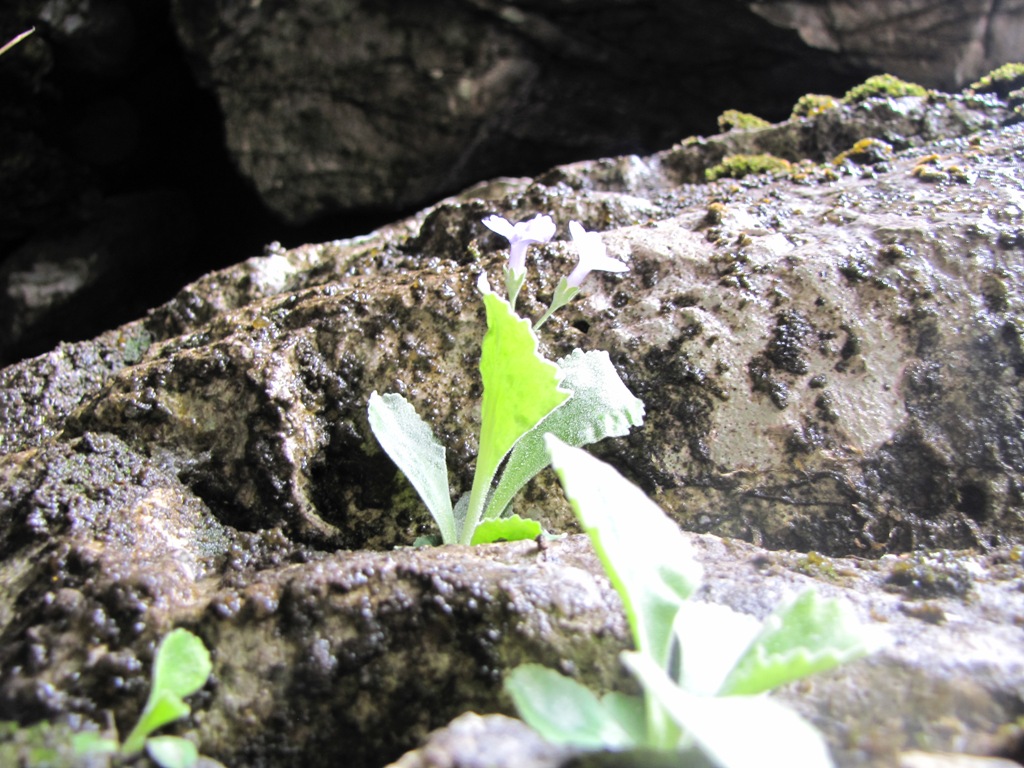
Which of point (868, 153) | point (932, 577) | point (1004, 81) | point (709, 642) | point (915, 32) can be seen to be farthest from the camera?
point (915, 32)

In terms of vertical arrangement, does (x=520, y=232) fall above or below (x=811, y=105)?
above

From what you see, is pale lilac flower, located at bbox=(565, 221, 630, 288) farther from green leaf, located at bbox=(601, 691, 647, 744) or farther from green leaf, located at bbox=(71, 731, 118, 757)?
green leaf, located at bbox=(71, 731, 118, 757)

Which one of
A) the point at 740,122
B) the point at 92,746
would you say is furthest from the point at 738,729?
the point at 740,122

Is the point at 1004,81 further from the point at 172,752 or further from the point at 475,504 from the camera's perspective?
the point at 172,752

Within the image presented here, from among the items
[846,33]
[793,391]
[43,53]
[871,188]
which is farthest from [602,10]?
[793,391]

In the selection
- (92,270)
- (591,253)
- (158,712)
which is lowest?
(92,270)

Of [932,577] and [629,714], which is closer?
[629,714]

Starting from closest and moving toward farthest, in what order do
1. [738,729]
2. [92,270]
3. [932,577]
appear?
[738,729] → [932,577] → [92,270]
